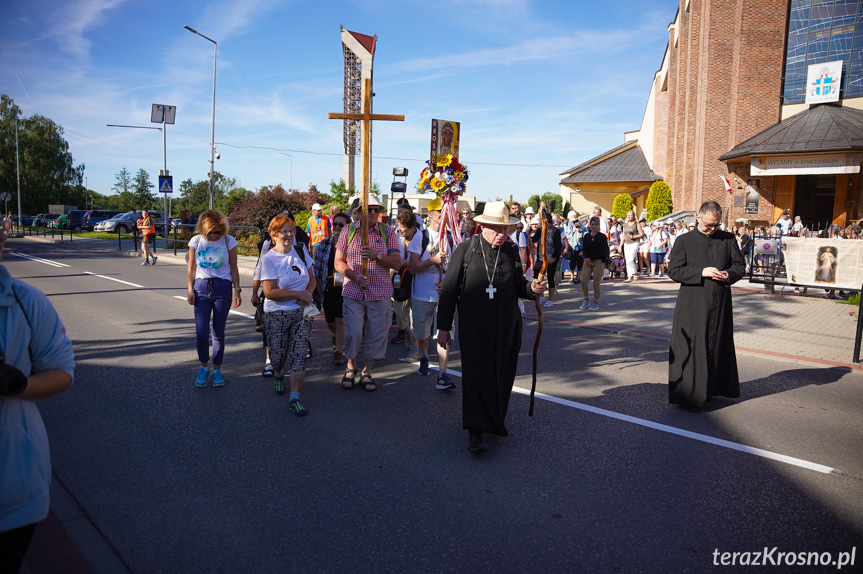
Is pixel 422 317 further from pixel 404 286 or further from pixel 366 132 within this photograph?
pixel 366 132

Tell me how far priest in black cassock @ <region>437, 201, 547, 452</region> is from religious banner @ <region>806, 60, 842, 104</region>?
91.9ft

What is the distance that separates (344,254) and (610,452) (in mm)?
3378

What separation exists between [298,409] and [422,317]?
2.05 m

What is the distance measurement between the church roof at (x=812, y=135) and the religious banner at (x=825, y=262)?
1588 centimetres

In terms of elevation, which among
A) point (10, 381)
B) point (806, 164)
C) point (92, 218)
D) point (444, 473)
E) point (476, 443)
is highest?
point (806, 164)

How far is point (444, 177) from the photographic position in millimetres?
7336

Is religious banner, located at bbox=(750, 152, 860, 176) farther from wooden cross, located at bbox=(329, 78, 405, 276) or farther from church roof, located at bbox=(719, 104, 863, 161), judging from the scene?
wooden cross, located at bbox=(329, 78, 405, 276)

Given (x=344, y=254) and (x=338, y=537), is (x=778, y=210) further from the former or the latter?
(x=338, y=537)

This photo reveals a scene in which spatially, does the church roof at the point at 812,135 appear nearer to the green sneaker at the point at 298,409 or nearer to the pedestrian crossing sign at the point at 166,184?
the pedestrian crossing sign at the point at 166,184

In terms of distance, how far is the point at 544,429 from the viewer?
5160 millimetres

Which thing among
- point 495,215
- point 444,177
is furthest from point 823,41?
point 495,215

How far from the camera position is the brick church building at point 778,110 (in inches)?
971

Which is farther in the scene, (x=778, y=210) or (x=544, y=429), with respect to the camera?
(x=778, y=210)

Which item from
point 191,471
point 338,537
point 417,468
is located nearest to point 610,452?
point 417,468
